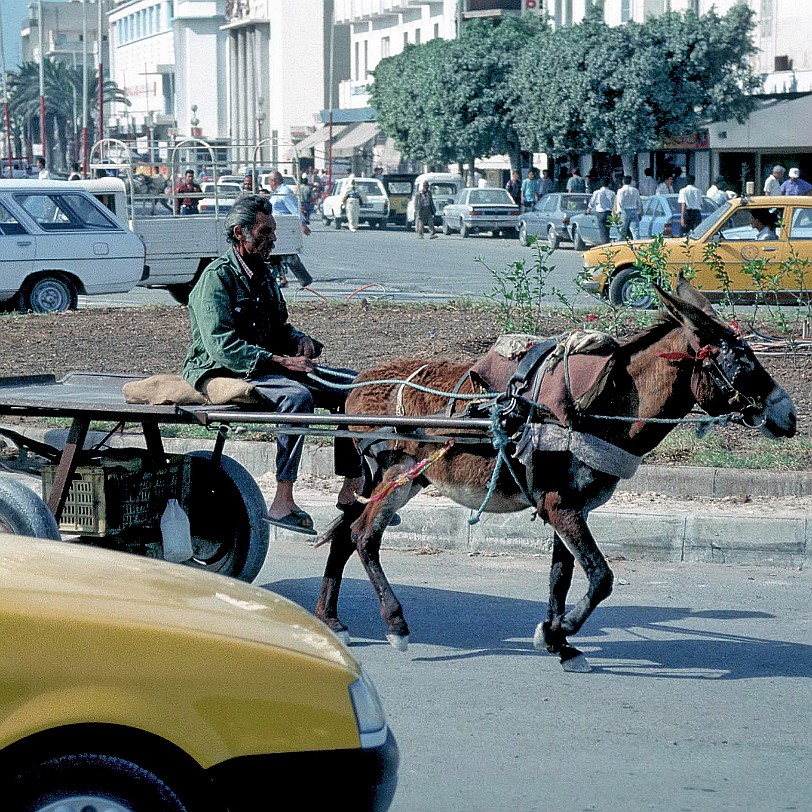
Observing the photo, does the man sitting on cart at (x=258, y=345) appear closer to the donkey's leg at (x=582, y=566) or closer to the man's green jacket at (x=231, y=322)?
the man's green jacket at (x=231, y=322)

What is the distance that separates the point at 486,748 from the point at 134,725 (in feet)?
6.48

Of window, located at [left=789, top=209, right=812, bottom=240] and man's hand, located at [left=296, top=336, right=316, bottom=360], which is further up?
window, located at [left=789, top=209, right=812, bottom=240]

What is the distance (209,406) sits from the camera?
615cm

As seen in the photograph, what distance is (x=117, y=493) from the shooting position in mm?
6285

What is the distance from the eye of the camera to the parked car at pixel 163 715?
322 centimetres

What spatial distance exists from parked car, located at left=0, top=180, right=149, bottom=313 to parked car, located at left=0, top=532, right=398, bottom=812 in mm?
14889

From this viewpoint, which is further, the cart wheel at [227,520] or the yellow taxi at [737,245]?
the yellow taxi at [737,245]

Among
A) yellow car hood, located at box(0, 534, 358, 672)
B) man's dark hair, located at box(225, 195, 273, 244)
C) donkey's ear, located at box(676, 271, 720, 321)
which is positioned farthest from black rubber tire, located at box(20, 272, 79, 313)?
yellow car hood, located at box(0, 534, 358, 672)

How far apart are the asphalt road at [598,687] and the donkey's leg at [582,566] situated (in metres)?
0.09

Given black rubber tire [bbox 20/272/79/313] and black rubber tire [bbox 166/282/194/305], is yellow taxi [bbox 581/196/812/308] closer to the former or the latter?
black rubber tire [bbox 166/282/194/305]

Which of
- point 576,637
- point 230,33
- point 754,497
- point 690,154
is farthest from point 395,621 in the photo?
point 230,33

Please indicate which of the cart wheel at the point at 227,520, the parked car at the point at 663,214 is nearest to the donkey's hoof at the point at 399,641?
the cart wheel at the point at 227,520

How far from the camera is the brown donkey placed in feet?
18.2

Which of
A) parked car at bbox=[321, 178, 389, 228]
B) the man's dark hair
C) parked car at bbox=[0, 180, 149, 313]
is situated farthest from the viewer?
parked car at bbox=[321, 178, 389, 228]
